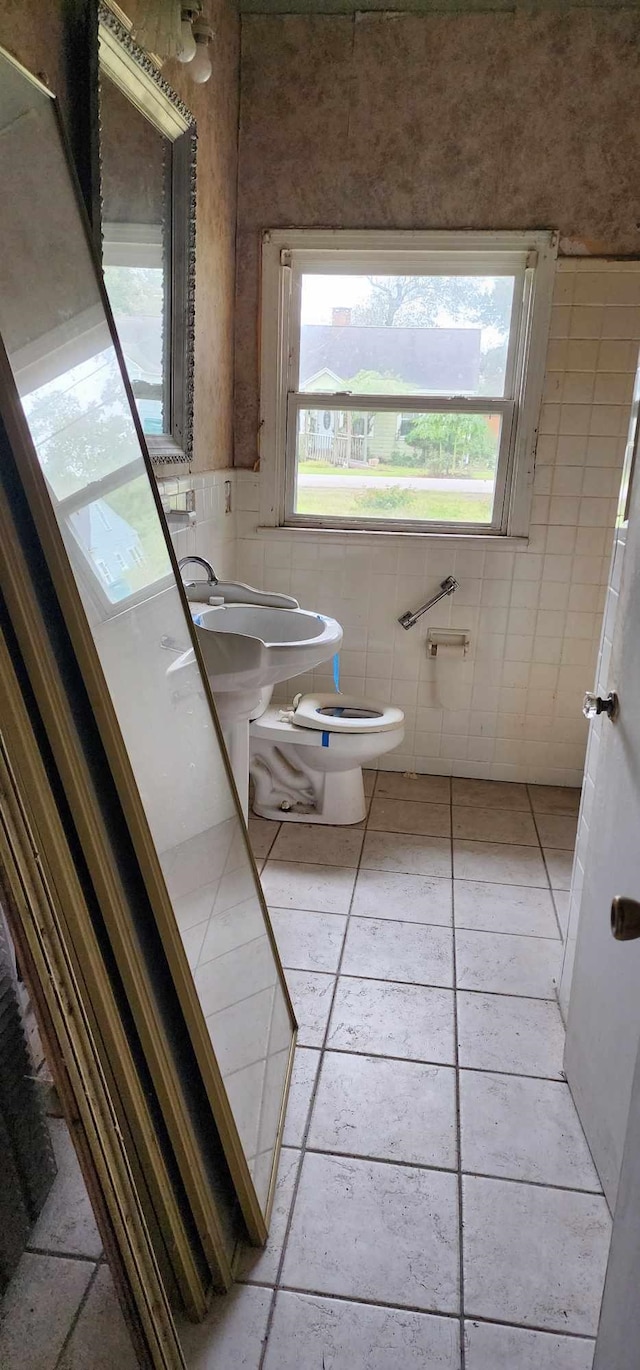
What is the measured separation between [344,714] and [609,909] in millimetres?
1738

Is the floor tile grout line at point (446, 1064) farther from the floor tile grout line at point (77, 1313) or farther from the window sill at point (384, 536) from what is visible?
the window sill at point (384, 536)

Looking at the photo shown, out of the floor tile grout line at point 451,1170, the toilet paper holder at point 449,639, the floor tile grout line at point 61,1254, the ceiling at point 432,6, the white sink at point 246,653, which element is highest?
the ceiling at point 432,6

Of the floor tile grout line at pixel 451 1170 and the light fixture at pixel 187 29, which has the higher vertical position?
the light fixture at pixel 187 29

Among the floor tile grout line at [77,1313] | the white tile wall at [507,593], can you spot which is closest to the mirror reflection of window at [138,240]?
the white tile wall at [507,593]

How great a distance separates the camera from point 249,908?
1.82 meters

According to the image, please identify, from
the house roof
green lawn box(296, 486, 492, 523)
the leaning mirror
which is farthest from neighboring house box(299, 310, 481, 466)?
the leaning mirror

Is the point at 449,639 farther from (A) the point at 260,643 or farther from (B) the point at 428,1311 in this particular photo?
(B) the point at 428,1311

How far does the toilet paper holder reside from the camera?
Result: 329 cm

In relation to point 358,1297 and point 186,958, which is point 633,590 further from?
point 358,1297

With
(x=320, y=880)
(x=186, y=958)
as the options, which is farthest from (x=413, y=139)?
(x=186, y=958)

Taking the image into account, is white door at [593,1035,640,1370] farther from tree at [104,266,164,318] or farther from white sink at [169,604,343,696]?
tree at [104,266,164,318]

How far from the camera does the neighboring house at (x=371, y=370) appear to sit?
3.10 m

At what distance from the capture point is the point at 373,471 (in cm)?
326

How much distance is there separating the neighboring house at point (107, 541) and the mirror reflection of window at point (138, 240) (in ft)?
2.14
